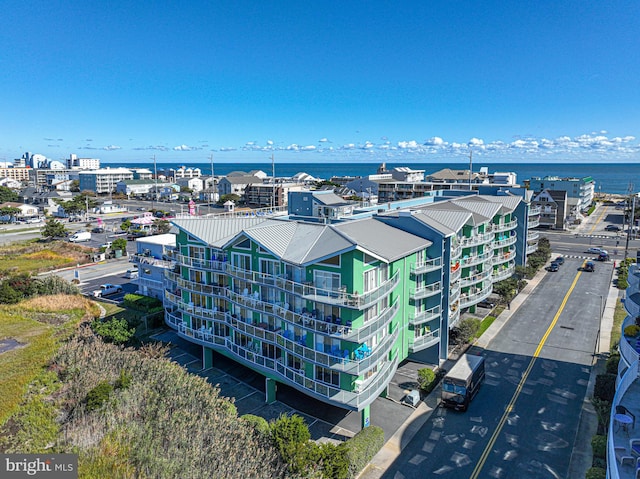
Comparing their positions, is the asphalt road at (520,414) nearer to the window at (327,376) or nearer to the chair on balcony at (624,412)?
the window at (327,376)

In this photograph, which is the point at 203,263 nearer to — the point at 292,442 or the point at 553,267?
the point at 292,442

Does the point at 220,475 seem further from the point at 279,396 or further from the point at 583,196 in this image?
the point at 583,196

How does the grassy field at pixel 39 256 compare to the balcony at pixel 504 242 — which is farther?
the grassy field at pixel 39 256

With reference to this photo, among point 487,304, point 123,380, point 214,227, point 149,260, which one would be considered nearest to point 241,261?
point 214,227

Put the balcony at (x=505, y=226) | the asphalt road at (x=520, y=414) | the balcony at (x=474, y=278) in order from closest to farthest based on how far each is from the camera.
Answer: the asphalt road at (x=520, y=414)
the balcony at (x=474, y=278)
the balcony at (x=505, y=226)

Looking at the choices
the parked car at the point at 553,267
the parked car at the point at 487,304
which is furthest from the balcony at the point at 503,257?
the parked car at the point at 553,267

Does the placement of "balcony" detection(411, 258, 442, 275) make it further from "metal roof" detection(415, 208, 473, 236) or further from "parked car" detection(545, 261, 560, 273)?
"parked car" detection(545, 261, 560, 273)
